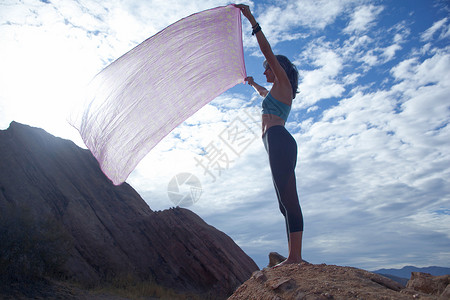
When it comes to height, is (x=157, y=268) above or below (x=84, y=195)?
below

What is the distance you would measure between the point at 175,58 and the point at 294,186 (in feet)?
7.61

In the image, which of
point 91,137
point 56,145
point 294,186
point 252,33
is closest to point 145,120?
point 91,137

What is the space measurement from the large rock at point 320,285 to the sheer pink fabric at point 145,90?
2.23 metres

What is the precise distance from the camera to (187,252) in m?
14.2

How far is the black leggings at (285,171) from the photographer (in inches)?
130

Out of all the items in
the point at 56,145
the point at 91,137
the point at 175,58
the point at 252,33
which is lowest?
the point at 91,137

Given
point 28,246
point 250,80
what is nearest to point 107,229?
point 28,246

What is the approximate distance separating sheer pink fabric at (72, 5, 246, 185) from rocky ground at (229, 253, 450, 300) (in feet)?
7.50

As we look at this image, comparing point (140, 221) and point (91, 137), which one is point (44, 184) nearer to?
point (140, 221)

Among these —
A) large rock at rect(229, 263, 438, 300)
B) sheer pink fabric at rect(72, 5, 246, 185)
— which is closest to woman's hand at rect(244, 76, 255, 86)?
sheer pink fabric at rect(72, 5, 246, 185)

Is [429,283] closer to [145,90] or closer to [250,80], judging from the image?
[250,80]

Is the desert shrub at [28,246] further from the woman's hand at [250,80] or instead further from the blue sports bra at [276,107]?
the blue sports bra at [276,107]

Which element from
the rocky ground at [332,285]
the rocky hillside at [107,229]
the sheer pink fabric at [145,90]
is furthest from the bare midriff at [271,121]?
the rocky hillside at [107,229]

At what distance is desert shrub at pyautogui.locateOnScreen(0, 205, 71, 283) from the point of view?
8.85 meters
